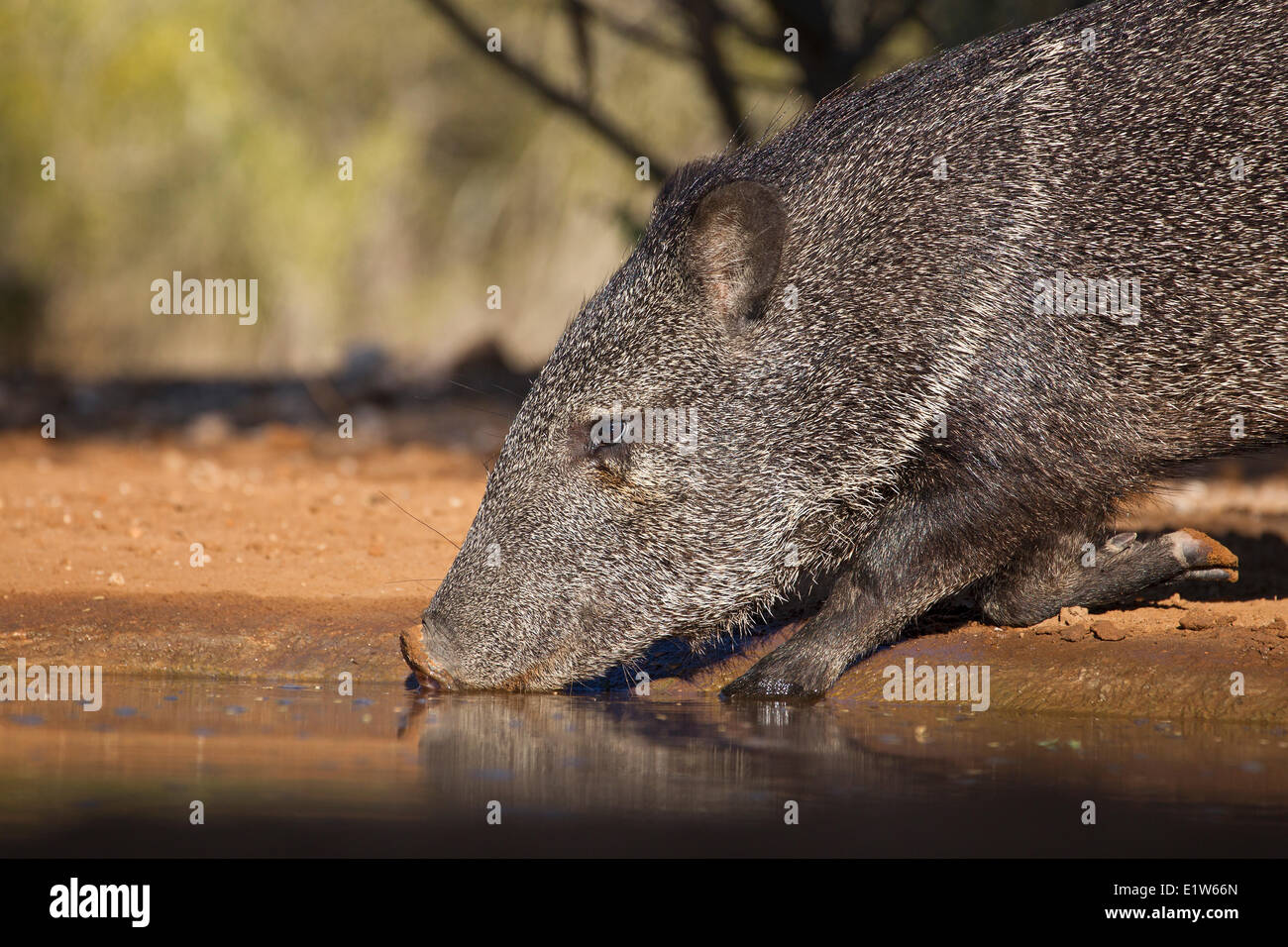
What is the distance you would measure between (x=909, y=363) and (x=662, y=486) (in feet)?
2.59

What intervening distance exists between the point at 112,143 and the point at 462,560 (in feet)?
39.0

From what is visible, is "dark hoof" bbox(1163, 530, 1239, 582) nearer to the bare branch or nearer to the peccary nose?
the peccary nose

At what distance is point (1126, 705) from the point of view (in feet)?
15.0

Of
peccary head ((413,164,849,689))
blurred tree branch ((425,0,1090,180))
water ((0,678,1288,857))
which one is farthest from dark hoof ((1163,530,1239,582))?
blurred tree branch ((425,0,1090,180))

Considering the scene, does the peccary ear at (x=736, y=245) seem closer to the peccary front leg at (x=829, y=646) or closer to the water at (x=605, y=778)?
the peccary front leg at (x=829, y=646)

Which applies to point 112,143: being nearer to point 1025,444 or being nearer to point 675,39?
point 675,39

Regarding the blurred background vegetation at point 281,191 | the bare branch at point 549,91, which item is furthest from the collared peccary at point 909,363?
the blurred background vegetation at point 281,191

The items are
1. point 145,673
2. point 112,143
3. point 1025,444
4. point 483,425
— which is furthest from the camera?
point 112,143

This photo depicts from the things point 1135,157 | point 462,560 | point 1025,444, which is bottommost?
point 462,560

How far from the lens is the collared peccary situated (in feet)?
14.7

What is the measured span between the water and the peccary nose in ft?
0.34

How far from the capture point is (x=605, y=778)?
359 cm

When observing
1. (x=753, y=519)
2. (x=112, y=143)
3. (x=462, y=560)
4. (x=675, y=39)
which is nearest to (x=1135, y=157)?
(x=753, y=519)

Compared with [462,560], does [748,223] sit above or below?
above
